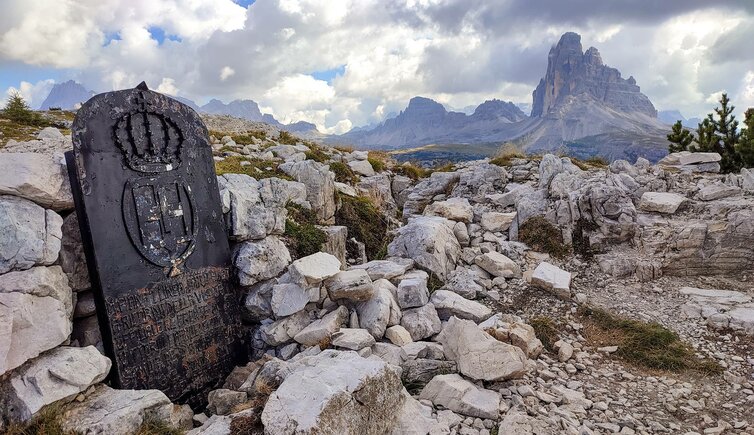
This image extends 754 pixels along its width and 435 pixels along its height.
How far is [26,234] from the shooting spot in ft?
15.4

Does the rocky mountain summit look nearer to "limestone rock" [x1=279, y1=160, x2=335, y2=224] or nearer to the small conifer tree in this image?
"limestone rock" [x1=279, y1=160, x2=335, y2=224]

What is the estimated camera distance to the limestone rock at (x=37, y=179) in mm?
4770

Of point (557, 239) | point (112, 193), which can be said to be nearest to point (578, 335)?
point (557, 239)

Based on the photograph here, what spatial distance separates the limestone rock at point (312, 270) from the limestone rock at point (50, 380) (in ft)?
8.95

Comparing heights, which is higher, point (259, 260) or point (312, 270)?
point (259, 260)

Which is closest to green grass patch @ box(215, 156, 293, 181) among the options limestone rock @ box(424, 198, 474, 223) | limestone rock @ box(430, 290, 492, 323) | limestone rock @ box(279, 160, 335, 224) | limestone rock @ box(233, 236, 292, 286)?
limestone rock @ box(279, 160, 335, 224)

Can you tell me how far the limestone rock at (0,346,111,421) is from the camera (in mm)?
4058

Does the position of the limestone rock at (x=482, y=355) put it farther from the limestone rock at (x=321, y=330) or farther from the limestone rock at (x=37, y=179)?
the limestone rock at (x=37, y=179)

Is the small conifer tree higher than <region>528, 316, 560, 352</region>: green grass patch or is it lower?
higher

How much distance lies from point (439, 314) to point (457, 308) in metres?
0.32

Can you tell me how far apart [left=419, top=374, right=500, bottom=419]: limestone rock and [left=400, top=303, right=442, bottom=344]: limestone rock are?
4.14ft

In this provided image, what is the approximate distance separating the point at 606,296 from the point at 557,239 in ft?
6.69

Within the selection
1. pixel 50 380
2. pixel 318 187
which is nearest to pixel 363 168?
pixel 318 187

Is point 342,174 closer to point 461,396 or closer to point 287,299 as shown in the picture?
point 287,299
